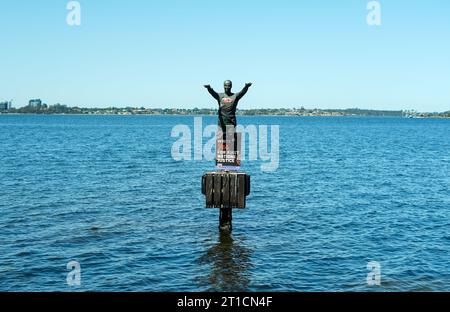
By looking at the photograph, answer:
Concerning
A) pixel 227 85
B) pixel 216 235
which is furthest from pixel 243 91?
pixel 216 235

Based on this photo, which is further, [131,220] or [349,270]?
[131,220]

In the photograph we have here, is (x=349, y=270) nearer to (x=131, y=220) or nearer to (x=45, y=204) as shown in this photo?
(x=131, y=220)

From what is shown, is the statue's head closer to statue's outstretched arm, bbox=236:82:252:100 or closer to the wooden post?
statue's outstretched arm, bbox=236:82:252:100

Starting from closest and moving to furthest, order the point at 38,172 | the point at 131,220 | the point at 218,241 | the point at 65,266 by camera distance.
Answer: the point at 65,266 → the point at 218,241 → the point at 131,220 → the point at 38,172

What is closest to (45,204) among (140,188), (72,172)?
(140,188)

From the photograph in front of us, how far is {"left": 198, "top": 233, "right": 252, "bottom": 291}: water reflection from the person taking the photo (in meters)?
18.3

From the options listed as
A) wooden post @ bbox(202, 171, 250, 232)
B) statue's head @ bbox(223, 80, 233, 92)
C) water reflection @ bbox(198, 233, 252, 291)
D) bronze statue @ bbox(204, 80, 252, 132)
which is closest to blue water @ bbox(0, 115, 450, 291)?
water reflection @ bbox(198, 233, 252, 291)

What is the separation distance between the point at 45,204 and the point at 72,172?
19.6m

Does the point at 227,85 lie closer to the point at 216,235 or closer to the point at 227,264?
the point at 227,264

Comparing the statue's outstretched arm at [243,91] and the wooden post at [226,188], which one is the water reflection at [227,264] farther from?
the statue's outstretched arm at [243,91]

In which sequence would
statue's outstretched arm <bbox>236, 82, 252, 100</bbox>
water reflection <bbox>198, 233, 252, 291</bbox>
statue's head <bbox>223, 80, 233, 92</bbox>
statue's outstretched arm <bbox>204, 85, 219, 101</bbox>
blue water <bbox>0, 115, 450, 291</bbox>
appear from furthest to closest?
statue's head <bbox>223, 80, 233, 92</bbox> → statue's outstretched arm <bbox>204, 85, 219, 101</bbox> → statue's outstretched arm <bbox>236, 82, 252, 100</bbox> → blue water <bbox>0, 115, 450, 291</bbox> → water reflection <bbox>198, 233, 252, 291</bbox>

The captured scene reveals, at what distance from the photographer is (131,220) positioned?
28672 millimetres

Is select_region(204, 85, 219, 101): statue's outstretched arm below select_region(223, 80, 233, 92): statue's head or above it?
below
